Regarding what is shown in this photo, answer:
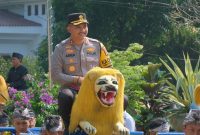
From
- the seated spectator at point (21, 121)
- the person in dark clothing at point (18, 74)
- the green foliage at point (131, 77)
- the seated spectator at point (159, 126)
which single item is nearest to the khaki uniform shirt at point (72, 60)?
the seated spectator at point (21, 121)

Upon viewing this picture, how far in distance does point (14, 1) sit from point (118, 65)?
110 feet

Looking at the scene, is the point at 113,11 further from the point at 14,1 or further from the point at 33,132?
the point at 33,132

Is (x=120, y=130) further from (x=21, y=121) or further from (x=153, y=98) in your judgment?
(x=153, y=98)

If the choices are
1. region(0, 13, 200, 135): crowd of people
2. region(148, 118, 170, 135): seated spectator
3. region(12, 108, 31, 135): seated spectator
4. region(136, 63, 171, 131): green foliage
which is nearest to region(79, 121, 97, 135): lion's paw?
region(0, 13, 200, 135): crowd of people

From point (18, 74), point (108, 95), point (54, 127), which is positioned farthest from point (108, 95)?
point (18, 74)

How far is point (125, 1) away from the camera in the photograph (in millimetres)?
42562

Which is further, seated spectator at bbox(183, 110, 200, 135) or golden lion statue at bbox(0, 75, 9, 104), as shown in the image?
golden lion statue at bbox(0, 75, 9, 104)

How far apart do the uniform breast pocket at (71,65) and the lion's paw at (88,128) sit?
2.53 ft

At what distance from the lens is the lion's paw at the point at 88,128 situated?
28.5 ft

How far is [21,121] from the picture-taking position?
34.1ft

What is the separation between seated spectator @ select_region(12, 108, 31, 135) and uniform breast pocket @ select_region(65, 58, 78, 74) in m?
1.11

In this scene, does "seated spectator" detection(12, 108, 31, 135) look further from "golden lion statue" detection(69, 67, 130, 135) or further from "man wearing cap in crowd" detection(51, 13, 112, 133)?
"golden lion statue" detection(69, 67, 130, 135)

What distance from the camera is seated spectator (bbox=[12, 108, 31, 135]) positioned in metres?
10.2

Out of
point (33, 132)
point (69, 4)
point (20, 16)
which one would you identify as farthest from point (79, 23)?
point (20, 16)
